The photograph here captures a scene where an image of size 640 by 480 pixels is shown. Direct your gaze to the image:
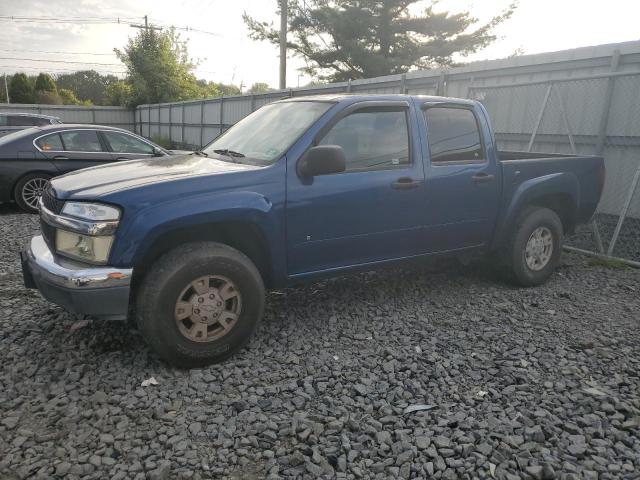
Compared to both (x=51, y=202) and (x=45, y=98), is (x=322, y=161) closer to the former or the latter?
(x=51, y=202)

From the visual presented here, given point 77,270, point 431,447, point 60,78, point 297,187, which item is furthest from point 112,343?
point 60,78

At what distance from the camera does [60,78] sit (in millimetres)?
82500

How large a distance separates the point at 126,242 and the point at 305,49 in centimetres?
2384

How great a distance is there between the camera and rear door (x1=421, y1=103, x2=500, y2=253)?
4.28 m

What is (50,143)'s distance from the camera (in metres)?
8.38

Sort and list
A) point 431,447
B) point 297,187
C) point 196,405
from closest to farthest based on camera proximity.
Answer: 1. point 431,447
2. point 196,405
3. point 297,187

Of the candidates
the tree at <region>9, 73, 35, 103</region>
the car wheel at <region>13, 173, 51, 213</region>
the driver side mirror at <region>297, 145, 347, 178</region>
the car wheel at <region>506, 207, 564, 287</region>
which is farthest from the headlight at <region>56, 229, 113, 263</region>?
the tree at <region>9, 73, 35, 103</region>

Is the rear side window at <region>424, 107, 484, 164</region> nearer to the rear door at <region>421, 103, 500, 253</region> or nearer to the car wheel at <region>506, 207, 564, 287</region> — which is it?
the rear door at <region>421, 103, 500, 253</region>

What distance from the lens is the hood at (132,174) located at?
3215 millimetres

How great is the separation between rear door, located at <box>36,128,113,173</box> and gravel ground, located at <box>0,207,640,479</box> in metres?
4.49

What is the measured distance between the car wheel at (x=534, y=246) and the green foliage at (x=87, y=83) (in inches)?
3378

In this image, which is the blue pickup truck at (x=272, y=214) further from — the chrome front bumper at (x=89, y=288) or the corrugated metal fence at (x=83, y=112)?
the corrugated metal fence at (x=83, y=112)

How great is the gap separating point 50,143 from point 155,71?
28.0m

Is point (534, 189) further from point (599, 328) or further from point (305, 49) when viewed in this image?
point (305, 49)
